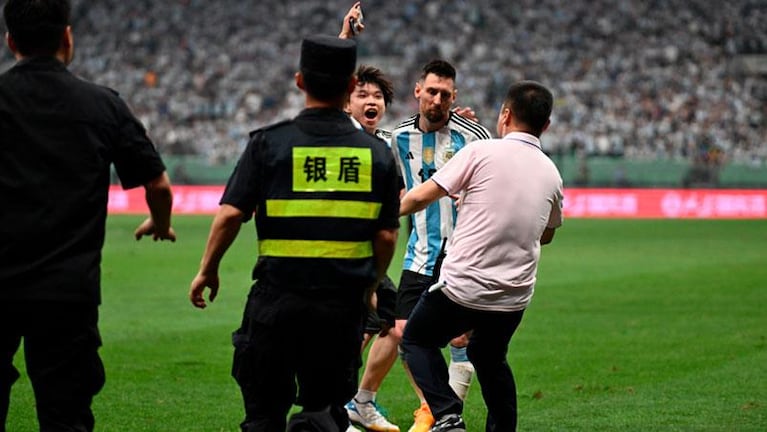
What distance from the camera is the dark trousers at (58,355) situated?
529 centimetres

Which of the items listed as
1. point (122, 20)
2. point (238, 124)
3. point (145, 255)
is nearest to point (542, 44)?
point (238, 124)

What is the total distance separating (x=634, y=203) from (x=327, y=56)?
112ft

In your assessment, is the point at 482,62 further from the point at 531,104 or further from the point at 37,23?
the point at 37,23

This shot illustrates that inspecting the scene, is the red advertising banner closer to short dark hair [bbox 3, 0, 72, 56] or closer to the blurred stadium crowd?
the blurred stadium crowd

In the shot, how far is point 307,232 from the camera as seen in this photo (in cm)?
578

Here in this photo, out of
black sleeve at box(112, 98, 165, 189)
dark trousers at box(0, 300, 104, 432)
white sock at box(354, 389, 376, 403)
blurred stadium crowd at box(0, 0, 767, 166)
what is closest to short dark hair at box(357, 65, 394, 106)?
white sock at box(354, 389, 376, 403)

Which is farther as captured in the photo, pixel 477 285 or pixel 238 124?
pixel 238 124

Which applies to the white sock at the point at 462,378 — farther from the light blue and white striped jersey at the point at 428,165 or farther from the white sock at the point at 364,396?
the light blue and white striped jersey at the point at 428,165

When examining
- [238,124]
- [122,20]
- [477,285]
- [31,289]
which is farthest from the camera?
[122,20]

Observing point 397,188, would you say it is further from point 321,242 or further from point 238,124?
point 238,124

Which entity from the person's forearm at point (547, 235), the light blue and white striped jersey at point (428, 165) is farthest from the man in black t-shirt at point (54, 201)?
the light blue and white striped jersey at point (428, 165)

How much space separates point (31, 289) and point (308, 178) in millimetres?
1313

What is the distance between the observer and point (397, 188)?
6023 mm

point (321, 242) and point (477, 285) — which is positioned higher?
point (321, 242)
